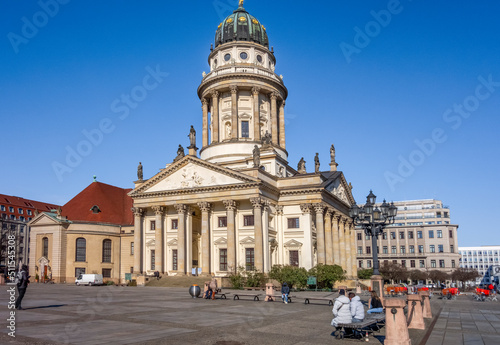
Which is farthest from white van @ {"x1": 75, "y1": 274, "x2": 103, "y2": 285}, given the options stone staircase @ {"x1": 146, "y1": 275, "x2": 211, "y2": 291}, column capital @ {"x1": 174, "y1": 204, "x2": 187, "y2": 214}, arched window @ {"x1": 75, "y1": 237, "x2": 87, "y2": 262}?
column capital @ {"x1": 174, "y1": 204, "x2": 187, "y2": 214}

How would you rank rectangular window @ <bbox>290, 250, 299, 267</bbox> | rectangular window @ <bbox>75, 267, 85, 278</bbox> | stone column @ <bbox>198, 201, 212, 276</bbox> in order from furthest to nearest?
1. rectangular window @ <bbox>75, 267, 85, 278</bbox>
2. rectangular window @ <bbox>290, 250, 299, 267</bbox>
3. stone column @ <bbox>198, 201, 212, 276</bbox>

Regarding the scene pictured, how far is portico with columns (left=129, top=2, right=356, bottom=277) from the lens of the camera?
52.3 meters

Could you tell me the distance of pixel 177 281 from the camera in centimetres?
5028

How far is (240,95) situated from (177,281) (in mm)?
28173

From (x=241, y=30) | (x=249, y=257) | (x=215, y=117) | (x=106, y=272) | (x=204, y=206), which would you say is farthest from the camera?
(x=241, y=30)

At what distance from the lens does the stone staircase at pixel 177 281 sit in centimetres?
4928

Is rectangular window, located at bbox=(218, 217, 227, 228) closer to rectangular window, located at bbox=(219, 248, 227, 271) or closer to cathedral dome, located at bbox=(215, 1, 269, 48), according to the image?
rectangular window, located at bbox=(219, 248, 227, 271)

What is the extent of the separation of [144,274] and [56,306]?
3211 centimetres

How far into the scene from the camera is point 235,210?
52438 mm

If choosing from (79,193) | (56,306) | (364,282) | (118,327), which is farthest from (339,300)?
(79,193)

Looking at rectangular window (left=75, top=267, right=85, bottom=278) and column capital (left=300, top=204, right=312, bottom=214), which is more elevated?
column capital (left=300, top=204, right=312, bottom=214)

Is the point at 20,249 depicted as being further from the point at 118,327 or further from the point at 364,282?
the point at 118,327

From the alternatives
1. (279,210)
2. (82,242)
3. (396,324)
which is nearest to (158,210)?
(279,210)

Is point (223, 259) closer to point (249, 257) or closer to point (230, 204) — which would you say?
point (249, 257)
